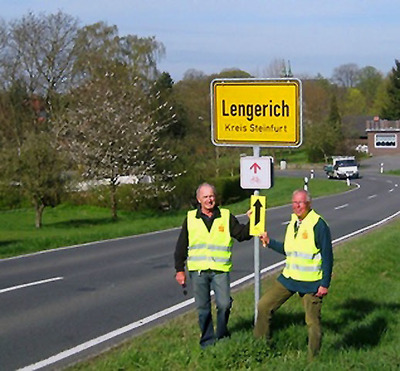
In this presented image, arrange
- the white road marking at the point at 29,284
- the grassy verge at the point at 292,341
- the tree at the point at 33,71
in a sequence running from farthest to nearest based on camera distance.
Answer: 1. the tree at the point at 33,71
2. the white road marking at the point at 29,284
3. the grassy verge at the point at 292,341

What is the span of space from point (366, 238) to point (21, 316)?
12.1 metres

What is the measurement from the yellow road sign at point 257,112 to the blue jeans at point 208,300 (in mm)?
1479

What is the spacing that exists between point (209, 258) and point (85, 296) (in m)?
4.83

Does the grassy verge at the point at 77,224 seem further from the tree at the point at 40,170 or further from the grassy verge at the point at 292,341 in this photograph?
the grassy verge at the point at 292,341

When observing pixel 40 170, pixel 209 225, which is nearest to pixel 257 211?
pixel 209 225

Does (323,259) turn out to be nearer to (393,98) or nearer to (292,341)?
(292,341)

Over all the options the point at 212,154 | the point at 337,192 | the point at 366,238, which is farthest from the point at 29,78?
the point at 366,238

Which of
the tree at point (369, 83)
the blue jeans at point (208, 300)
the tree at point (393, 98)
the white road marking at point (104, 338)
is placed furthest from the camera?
the tree at point (369, 83)

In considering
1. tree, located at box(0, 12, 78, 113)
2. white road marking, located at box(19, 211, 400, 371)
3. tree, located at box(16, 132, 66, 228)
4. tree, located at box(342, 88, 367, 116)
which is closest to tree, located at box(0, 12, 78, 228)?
tree, located at box(0, 12, 78, 113)

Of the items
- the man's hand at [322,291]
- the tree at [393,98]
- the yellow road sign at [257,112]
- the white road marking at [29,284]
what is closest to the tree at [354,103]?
the tree at [393,98]

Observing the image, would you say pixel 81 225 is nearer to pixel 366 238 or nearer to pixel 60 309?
pixel 366 238

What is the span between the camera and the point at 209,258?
25.5 ft

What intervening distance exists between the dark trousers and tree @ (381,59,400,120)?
100 m

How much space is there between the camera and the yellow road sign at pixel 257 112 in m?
8.16
